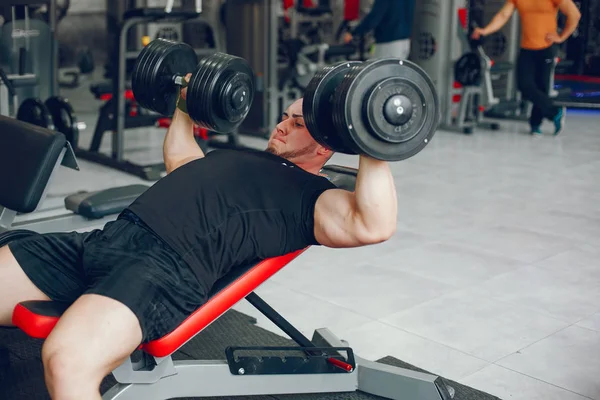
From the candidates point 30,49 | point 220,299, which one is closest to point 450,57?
point 30,49

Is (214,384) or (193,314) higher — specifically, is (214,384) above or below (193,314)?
below

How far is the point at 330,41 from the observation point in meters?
9.92

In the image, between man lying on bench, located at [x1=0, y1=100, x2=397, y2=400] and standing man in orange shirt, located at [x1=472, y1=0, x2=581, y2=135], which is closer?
man lying on bench, located at [x1=0, y1=100, x2=397, y2=400]

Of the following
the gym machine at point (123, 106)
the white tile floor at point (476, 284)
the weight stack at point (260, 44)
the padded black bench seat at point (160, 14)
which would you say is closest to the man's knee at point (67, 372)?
the white tile floor at point (476, 284)

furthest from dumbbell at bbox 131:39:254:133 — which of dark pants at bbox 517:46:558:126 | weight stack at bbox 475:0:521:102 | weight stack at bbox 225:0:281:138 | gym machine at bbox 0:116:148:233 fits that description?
weight stack at bbox 475:0:521:102

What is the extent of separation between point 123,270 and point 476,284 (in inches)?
62.6

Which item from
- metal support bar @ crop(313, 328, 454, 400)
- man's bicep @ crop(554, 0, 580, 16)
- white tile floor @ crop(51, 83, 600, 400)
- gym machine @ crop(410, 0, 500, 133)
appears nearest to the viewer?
metal support bar @ crop(313, 328, 454, 400)

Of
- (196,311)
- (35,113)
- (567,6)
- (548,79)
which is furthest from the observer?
(548,79)

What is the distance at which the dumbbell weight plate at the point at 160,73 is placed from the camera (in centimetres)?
232

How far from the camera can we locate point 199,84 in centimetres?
208

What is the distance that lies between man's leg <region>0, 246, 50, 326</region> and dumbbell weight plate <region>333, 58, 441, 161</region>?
83 centimetres

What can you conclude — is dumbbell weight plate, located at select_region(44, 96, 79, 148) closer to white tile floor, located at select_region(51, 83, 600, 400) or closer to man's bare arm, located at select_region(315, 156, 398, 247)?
white tile floor, located at select_region(51, 83, 600, 400)

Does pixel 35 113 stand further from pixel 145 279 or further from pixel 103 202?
pixel 145 279

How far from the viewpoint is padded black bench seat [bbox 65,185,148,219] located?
2734mm
